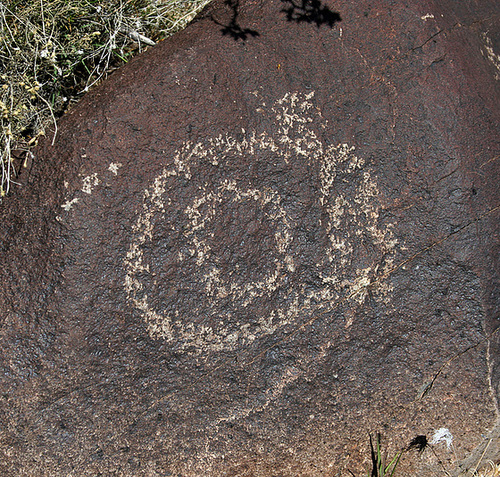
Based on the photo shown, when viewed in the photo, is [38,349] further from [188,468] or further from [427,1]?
[427,1]

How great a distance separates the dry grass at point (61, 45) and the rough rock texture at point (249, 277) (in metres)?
0.39

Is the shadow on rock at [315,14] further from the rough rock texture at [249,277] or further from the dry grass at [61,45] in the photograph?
the dry grass at [61,45]

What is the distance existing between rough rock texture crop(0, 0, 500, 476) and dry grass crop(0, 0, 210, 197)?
0.39 metres

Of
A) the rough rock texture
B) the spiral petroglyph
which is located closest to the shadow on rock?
the rough rock texture

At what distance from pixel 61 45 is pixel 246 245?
1.22m

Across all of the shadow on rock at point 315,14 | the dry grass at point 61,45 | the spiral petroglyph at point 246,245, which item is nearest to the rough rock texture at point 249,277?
the spiral petroglyph at point 246,245

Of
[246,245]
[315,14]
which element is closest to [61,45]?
[315,14]

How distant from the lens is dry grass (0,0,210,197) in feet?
5.98

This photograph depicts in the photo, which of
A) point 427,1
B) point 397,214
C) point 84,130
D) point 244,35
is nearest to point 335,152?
point 397,214

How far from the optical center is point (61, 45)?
1.90 metres

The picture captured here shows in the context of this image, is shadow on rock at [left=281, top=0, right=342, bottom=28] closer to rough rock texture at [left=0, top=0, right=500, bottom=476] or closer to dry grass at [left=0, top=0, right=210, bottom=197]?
rough rock texture at [left=0, top=0, right=500, bottom=476]

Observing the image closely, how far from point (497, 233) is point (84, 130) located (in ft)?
4.91

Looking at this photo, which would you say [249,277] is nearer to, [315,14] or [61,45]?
[315,14]

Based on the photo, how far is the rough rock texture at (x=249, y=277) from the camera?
4.92 feet
